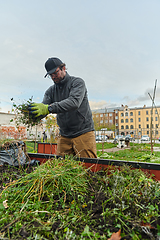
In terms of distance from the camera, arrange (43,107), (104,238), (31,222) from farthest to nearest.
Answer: (43,107) < (31,222) < (104,238)

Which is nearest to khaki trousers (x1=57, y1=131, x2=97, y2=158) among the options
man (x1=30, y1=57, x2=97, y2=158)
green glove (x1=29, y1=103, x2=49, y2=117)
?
man (x1=30, y1=57, x2=97, y2=158)

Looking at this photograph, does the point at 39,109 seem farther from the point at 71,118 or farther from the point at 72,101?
the point at 71,118

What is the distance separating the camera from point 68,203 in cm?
116

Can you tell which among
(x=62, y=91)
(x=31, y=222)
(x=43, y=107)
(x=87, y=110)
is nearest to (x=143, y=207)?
(x=31, y=222)

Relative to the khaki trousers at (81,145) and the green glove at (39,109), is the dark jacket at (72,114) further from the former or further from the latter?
the green glove at (39,109)

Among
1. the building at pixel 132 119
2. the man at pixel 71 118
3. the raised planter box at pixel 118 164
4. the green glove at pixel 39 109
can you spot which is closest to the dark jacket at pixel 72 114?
the man at pixel 71 118

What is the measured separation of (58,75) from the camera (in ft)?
8.35

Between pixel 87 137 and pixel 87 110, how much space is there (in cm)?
46

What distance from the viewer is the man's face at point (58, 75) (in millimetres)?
2503

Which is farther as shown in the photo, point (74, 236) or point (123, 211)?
point (123, 211)

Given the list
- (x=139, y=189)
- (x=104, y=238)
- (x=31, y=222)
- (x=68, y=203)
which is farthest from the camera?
(x=139, y=189)

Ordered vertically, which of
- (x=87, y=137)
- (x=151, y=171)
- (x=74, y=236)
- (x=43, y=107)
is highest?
(x=43, y=107)

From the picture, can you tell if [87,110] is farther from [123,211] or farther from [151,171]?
[123,211]

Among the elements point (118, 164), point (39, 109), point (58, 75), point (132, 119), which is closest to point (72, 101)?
point (39, 109)
